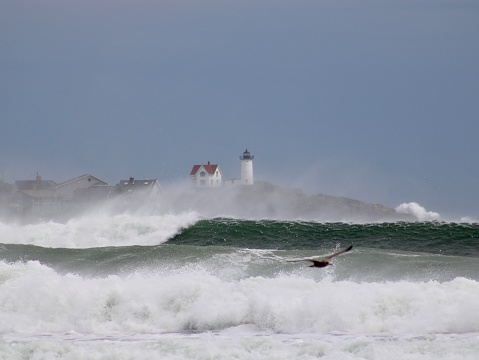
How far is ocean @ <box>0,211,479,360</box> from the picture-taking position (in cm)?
1462

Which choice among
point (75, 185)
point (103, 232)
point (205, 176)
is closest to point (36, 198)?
point (75, 185)

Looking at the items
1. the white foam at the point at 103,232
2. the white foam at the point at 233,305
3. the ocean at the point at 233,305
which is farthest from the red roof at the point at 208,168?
the white foam at the point at 233,305

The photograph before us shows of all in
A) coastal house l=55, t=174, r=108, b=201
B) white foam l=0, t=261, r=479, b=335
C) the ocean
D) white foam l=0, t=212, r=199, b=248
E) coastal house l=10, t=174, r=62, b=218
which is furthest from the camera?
coastal house l=55, t=174, r=108, b=201

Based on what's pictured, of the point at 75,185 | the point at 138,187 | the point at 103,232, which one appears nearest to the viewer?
the point at 103,232

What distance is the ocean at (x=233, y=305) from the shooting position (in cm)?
1462

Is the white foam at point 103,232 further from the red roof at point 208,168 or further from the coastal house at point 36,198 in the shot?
the red roof at point 208,168

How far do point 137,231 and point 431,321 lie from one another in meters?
21.2

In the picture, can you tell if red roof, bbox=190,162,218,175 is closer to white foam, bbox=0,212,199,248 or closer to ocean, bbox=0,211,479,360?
white foam, bbox=0,212,199,248

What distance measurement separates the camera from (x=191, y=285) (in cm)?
1812

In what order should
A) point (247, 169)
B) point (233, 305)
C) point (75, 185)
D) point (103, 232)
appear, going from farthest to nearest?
point (247, 169)
point (75, 185)
point (103, 232)
point (233, 305)

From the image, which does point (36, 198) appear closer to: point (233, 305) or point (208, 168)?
point (208, 168)

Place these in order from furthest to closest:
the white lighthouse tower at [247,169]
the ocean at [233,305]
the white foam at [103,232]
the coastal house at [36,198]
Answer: the white lighthouse tower at [247,169] < the coastal house at [36,198] < the white foam at [103,232] < the ocean at [233,305]

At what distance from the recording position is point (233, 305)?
56.3 feet

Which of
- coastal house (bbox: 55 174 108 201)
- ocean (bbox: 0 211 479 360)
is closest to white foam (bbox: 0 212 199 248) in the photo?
ocean (bbox: 0 211 479 360)
